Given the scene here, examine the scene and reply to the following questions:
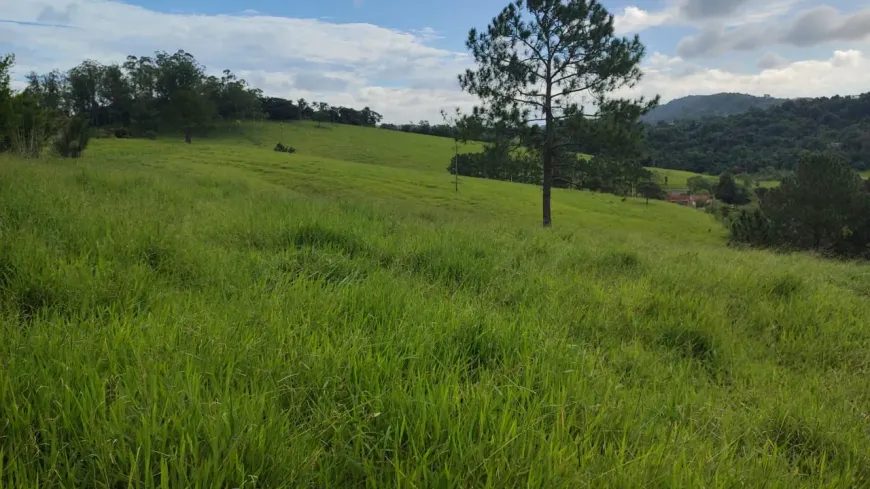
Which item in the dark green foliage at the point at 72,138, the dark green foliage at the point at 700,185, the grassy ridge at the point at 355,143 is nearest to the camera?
the dark green foliage at the point at 72,138

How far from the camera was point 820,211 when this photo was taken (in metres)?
35.7

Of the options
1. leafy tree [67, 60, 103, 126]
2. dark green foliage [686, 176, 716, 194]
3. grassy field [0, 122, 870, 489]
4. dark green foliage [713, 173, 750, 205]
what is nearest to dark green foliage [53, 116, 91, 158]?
grassy field [0, 122, 870, 489]

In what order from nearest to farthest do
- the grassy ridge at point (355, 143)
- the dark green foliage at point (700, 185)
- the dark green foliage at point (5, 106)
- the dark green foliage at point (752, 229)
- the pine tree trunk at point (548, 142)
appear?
the dark green foliage at point (5, 106) < the pine tree trunk at point (548, 142) < the dark green foliage at point (752, 229) < the grassy ridge at point (355, 143) < the dark green foliage at point (700, 185)

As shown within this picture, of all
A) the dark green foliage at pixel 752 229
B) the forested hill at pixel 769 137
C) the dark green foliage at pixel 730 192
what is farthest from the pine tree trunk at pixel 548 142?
the forested hill at pixel 769 137

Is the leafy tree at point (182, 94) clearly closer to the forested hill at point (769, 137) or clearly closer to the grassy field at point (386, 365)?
the grassy field at point (386, 365)

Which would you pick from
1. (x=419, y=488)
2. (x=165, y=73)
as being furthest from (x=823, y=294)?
Answer: (x=165, y=73)

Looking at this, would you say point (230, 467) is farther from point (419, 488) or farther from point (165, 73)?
point (165, 73)

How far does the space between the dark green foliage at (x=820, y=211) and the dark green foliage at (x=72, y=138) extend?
44858mm

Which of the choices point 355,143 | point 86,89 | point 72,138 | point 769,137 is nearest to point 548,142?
point 72,138

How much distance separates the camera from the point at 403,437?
179 centimetres

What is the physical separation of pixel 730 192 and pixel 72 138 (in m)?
88.1

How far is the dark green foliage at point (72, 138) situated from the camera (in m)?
→ 24.9

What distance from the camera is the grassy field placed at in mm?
1566

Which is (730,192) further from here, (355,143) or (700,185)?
(355,143)
